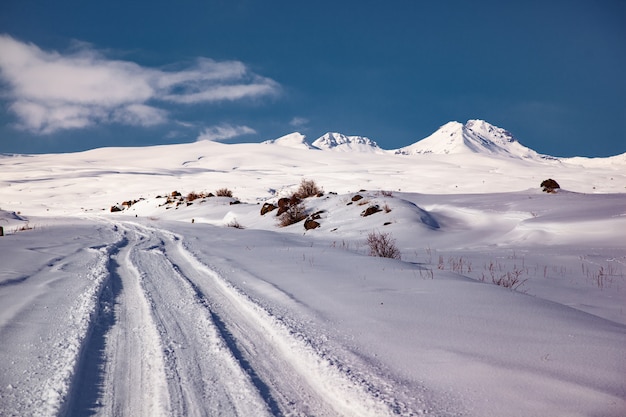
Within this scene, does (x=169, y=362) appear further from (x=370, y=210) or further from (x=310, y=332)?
(x=370, y=210)

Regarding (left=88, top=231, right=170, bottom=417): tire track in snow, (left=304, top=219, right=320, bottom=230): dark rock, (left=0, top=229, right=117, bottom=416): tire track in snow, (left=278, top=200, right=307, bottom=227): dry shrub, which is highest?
(left=278, top=200, right=307, bottom=227): dry shrub

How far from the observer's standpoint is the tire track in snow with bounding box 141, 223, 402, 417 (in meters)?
2.38

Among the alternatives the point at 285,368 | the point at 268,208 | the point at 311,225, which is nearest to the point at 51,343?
the point at 285,368

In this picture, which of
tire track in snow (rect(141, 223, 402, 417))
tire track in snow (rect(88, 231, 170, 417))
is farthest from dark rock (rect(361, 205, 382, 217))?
tire track in snow (rect(88, 231, 170, 417))

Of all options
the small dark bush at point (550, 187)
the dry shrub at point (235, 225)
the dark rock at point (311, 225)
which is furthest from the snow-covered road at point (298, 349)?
the small dark bush at point (550, 187)

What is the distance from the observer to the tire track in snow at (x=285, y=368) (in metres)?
2.38

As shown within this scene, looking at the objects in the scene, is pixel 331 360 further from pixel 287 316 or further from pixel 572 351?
pixel 572 351

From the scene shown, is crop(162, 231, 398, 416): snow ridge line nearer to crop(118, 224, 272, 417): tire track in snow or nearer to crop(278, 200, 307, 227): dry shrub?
crop(118, 224, 272, 417): tire track in snow

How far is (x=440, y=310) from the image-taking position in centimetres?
404

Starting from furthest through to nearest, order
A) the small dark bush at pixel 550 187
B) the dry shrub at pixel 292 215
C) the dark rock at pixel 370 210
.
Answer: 1. the dry shrub at pixel 292 215
2. the small dark bush at pixel 550 187
3. the dark rock at pixel 370 210

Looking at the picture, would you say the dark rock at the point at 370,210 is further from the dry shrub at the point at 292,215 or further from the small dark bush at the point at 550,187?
the small dark bush at the point at 550,187

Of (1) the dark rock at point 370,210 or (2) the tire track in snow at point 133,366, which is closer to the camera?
(2) the tire track in snow at point 133,366

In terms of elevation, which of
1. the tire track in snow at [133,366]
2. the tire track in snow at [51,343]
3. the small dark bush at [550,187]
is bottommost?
the tire track in snow at [133,366]

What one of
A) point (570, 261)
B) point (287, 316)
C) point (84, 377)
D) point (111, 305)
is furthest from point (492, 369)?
point (570, 261)
